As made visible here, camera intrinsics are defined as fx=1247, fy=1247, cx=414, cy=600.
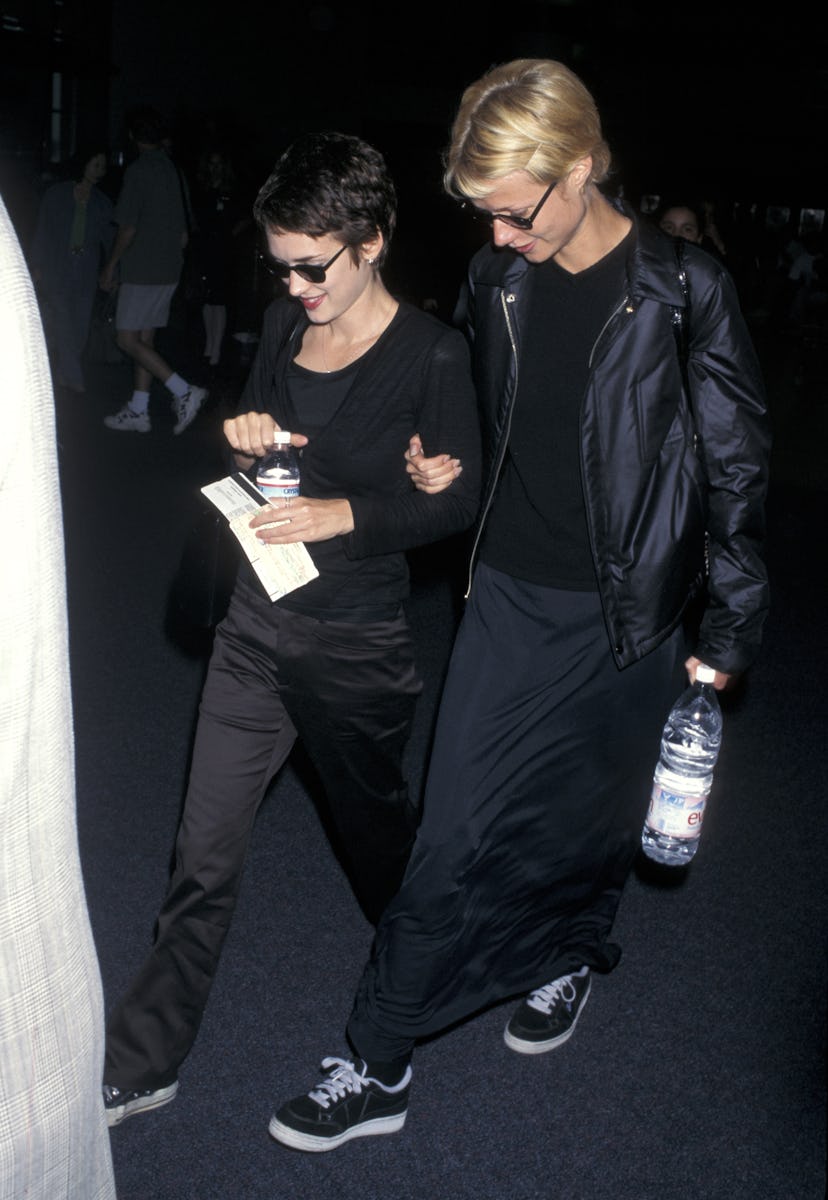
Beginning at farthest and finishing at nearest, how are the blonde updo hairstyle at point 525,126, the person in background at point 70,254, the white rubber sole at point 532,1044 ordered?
the person in background at point 70,254 → the white rubber sole at point 532,1044 → the blonde updo hairstyle at point 525,126

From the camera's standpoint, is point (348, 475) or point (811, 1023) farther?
point (811, 1023)

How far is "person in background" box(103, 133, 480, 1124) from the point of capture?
2443mm

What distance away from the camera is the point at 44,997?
0.88 meters

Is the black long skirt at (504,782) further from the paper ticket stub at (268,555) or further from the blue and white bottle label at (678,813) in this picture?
the paper ticket stub at (268,555)

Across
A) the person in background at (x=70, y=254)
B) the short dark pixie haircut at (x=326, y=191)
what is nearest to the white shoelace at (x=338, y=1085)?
the short dark pixie haircut at (x=326, y=191)

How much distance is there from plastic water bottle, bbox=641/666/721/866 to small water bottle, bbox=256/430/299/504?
0.94 meters

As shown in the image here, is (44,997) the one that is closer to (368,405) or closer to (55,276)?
(368,405)

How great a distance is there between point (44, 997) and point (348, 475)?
5.76ft

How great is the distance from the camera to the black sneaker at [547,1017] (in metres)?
2.99

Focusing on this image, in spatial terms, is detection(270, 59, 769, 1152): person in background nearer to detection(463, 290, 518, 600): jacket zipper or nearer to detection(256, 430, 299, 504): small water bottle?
detection(463, 290, 518, 600): jacket zipper

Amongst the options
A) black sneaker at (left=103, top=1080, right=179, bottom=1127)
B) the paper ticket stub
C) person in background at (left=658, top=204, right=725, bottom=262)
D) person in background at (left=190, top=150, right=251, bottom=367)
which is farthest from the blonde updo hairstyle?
person in background at (left=190, top=150, right=251, bottom=367)

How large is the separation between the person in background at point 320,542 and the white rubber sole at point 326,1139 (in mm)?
259

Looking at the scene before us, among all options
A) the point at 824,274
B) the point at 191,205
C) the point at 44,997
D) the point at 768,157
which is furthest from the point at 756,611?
the point at 768,157

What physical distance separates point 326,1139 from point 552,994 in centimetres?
71
